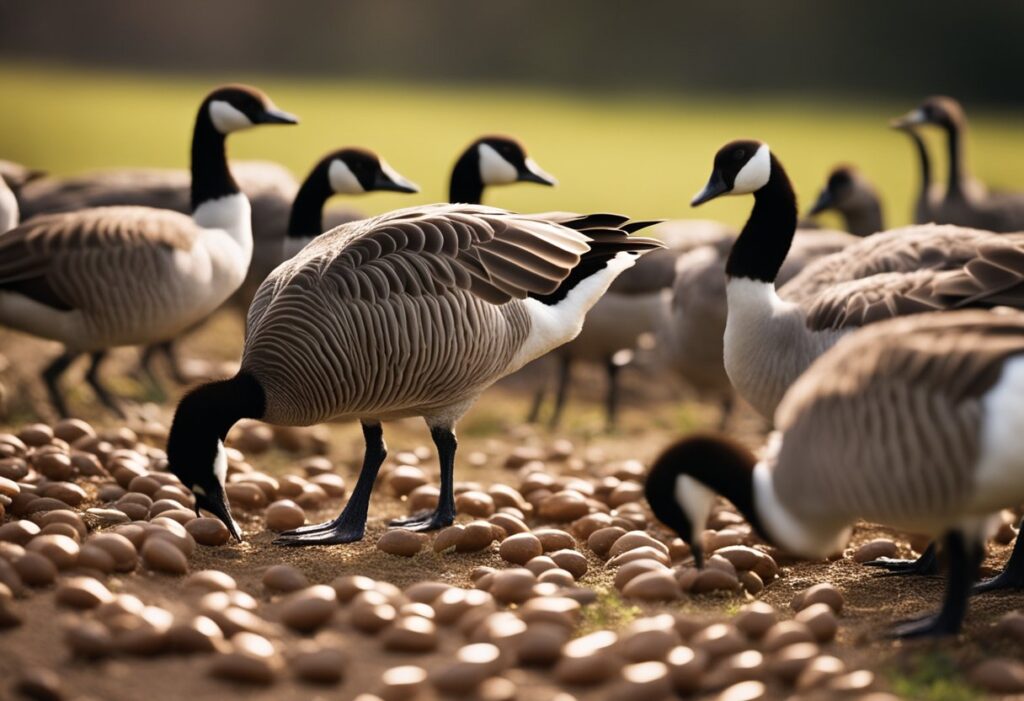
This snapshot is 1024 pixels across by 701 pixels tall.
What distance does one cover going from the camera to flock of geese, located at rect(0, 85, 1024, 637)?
4227 millimetres

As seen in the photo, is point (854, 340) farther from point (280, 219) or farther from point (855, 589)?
point (280, 219)

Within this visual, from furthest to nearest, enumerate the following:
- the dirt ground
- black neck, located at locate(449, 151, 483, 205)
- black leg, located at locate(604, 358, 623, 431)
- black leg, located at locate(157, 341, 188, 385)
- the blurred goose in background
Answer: black leg, located at locate(157, 341, 188, 385) → black leg, located at locate(604, 358, 623, 431) → the blurred goose in background → black neck, located at locate(449, 151, 483, 205) → the dirt ground

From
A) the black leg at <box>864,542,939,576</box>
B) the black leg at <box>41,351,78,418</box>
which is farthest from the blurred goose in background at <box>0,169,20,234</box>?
the black leg at <box>864,542,939,576</box>

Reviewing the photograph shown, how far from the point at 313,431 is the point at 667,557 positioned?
11.6ft

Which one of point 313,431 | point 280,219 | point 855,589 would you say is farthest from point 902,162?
point 855,589

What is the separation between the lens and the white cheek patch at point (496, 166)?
784cm

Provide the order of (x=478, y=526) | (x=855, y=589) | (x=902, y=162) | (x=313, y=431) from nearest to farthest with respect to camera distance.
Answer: (x=855, y=589) → (x=478, y=526) → (x=313, y=431) → (x=902, y=162)

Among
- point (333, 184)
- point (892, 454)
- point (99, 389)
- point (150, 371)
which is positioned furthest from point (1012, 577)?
point (150, 371)

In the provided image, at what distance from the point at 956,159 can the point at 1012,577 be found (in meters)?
9.01

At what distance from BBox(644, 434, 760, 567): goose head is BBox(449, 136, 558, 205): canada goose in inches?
138

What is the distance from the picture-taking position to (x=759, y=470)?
4.56m

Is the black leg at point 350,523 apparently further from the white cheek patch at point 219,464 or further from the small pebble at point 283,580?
the small pebble at point 283,580

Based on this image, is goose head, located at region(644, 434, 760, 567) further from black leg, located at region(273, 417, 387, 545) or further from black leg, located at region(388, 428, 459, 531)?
black leg, located at region(273, 417, 387, 545)

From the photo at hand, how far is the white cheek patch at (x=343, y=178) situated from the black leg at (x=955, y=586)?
4.60m
